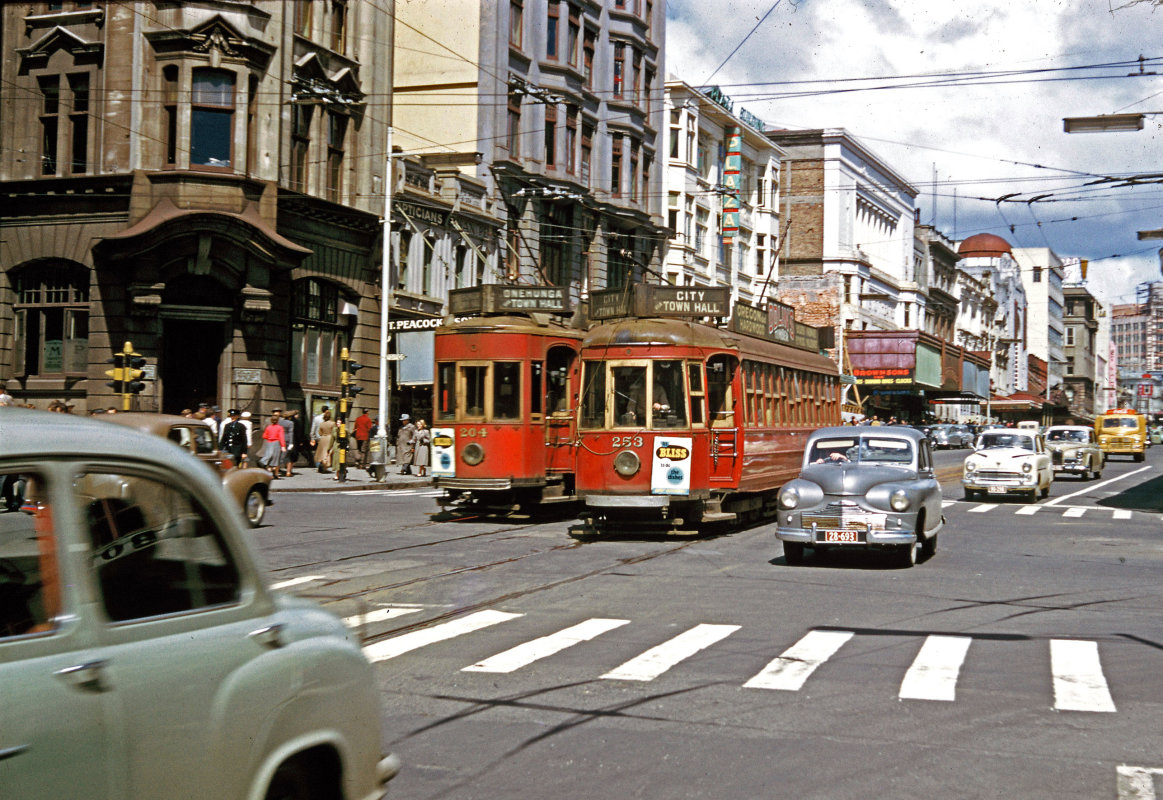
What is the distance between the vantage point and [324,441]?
113 ft

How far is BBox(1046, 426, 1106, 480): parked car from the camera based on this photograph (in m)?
42.1

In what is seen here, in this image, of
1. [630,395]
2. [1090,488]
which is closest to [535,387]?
[630,395]

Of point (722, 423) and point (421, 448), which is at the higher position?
point (722, 423)

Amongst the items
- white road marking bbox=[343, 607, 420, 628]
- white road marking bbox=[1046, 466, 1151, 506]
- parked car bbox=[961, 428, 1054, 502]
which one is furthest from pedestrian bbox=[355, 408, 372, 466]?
white road marking bbox=[343, 607, 420, 628]

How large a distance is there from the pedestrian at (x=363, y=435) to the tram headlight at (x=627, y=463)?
59.2 feet

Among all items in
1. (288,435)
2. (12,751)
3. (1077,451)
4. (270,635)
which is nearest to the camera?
(12,751)

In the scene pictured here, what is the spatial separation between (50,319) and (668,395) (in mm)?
19664

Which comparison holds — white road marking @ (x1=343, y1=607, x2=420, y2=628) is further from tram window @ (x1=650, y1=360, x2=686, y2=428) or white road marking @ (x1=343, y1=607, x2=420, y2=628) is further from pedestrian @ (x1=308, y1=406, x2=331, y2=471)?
pedestrian @ (x1=308, y1=406, x2=331, y2=471)

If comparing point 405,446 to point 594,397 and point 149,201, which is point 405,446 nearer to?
point 149,201

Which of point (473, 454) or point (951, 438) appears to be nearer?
point (473, 454)

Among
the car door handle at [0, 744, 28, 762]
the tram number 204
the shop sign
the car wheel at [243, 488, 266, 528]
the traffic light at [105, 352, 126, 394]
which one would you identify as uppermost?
the shop sign

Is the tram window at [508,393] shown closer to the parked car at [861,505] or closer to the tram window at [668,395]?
the tram window at [668,395]

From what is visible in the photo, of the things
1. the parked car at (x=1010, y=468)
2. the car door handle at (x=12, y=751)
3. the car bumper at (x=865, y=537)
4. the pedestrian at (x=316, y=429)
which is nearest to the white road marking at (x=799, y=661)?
the car bumper at (x=865, y=537)

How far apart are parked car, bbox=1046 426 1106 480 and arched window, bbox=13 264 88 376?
28.4 metres
